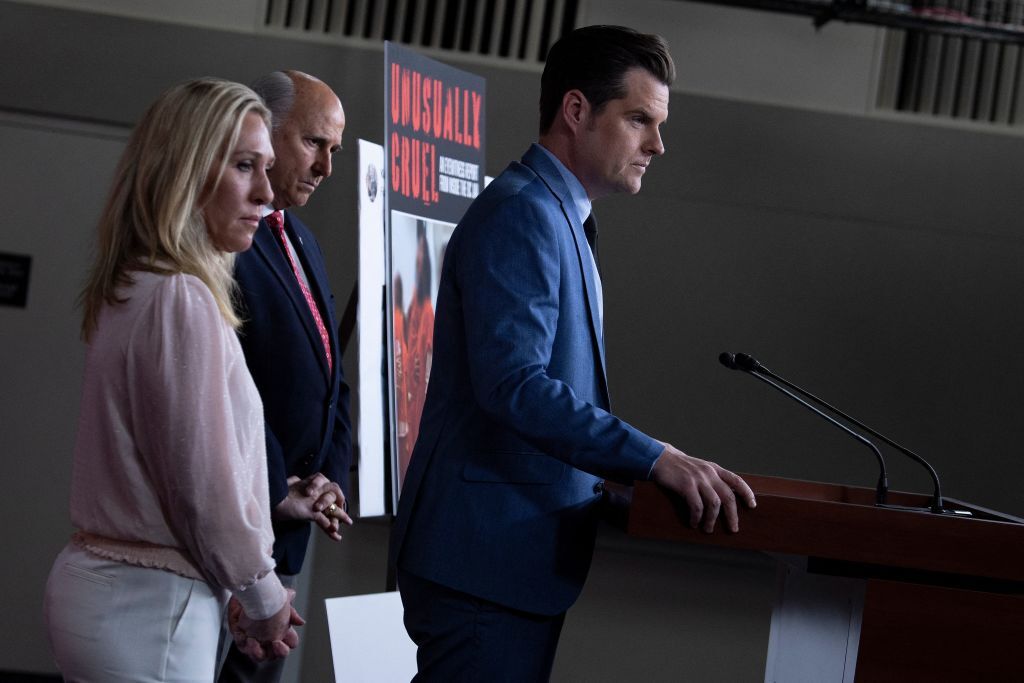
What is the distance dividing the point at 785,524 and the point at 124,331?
90cm

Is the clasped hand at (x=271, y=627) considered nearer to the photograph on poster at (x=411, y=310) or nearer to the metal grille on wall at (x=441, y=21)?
the photograph on poster at (x=411, y=310)

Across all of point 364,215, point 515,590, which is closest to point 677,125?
point 364,215

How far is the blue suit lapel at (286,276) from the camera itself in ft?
7.18

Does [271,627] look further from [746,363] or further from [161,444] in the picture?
[746,363]

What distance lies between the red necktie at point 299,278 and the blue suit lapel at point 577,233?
71 centimetres

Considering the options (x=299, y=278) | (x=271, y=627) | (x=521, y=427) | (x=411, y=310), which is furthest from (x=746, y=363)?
(x=411, y=310)

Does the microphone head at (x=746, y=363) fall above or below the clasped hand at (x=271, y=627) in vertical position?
above

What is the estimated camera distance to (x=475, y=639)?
162cm

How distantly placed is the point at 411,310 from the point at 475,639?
158 centimetres

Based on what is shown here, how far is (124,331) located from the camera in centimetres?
133

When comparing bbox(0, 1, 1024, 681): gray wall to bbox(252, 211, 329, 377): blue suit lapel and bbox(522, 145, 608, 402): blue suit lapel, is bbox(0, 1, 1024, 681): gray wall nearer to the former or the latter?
bbox(252, 211, 329, 377): blue suit lapel

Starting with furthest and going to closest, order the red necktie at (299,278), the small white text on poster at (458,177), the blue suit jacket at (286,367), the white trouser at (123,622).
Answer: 1. the small white text on poster at (458,177)
2. the red necktie at (299,278)
3. the blue suit jacket at (286,367)
4. the white trouser at (123,622)

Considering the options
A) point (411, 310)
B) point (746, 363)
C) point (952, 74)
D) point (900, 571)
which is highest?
point (952, 74)

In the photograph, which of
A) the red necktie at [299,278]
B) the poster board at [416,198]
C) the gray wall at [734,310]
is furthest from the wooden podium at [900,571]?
the gray wall at [734,310]
